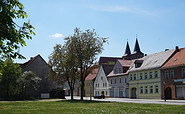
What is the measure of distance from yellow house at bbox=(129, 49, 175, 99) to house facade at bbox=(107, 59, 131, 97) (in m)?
2.60

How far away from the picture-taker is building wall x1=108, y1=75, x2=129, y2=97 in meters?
63.4

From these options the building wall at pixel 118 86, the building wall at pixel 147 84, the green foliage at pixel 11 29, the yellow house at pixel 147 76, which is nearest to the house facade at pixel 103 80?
the building wall at pixel 118 86

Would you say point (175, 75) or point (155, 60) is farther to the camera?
point (155, 60)

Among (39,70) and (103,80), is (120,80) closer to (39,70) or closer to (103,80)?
(103,80)

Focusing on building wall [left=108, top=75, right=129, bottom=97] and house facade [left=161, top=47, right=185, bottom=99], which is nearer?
house facade [left=161, top=47, right=185, bottom=99]

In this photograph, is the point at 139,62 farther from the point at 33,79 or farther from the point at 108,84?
the point at 33,79

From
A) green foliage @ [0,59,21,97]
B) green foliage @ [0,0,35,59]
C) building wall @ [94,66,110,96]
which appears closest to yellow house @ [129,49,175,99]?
building wall @ [94,66,110,96]

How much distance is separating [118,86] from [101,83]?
12083 millimetres

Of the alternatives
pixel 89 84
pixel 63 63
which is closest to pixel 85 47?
pixel 63 63

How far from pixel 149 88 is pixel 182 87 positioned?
9.73m

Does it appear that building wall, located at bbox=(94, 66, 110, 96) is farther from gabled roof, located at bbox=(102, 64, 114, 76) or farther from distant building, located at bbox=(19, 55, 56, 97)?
distant building, located at bbox=(19, 55, 56, 97)

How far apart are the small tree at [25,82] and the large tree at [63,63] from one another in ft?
26.9

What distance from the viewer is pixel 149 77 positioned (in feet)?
177

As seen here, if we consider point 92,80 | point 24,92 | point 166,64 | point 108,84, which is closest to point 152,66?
point 166,64
